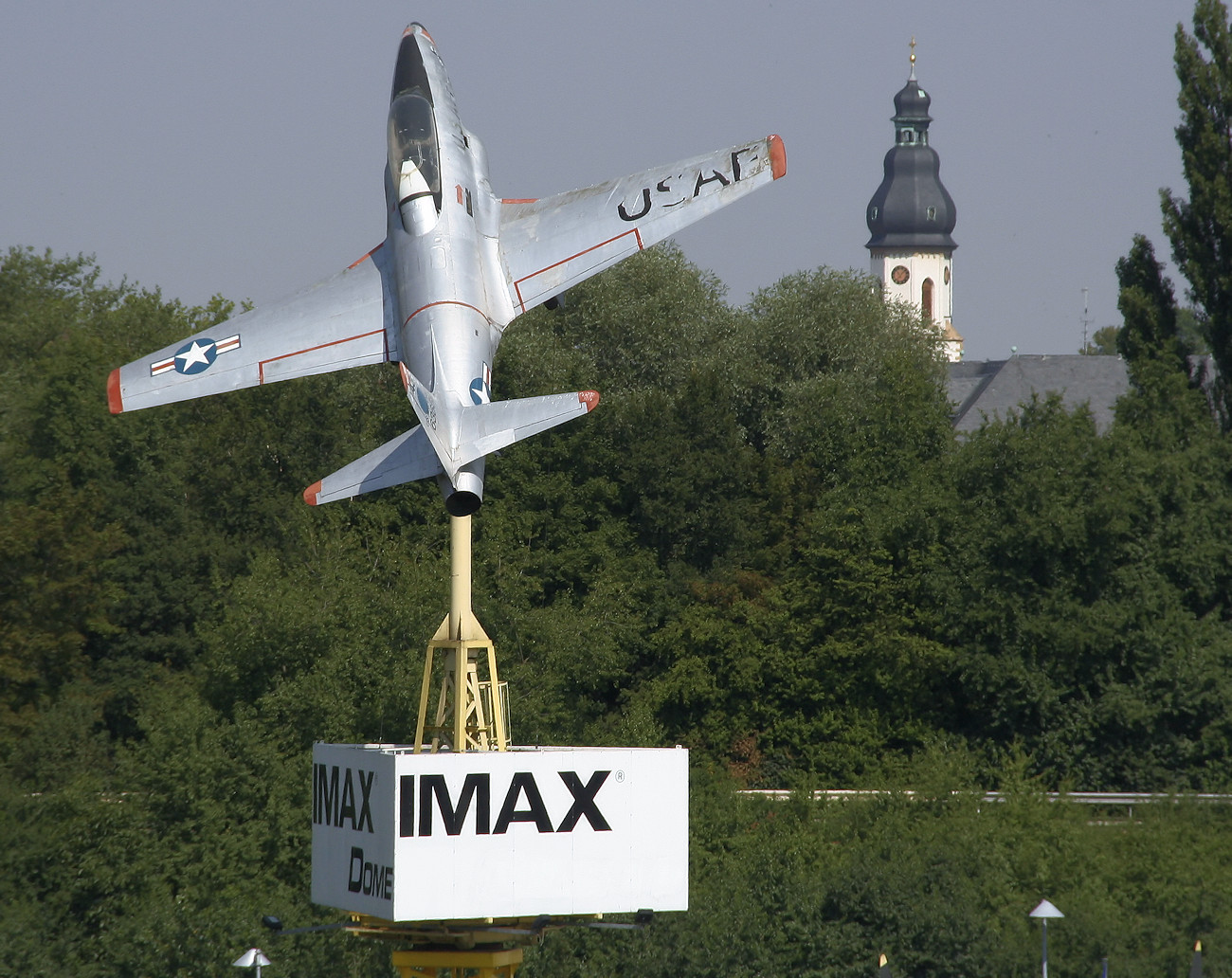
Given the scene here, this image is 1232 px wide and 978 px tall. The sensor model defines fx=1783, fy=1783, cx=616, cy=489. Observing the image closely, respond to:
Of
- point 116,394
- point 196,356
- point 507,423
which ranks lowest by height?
point 507,423

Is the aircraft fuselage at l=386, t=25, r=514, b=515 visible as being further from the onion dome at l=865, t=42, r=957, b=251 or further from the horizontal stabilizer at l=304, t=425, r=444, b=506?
the onion dome at l=865, t=42, r=957, b=251

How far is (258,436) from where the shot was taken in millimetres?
57562

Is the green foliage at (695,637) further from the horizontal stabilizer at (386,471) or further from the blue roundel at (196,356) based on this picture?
the horizontal stabilizer at (386,471)

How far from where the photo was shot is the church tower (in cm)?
15638

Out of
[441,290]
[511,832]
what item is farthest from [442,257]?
[511,832]

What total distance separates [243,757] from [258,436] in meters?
19.7

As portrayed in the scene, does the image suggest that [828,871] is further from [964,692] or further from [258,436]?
[258,436]

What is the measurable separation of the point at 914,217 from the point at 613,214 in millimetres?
136133

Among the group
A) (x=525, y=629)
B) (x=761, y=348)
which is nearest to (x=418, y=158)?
(x=525, y=629)

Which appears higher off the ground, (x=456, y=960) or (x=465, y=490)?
(x=465, y=490)

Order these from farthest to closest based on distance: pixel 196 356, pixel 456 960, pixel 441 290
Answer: pixel 196 356 < pixel 441 290 < pixel 456 960

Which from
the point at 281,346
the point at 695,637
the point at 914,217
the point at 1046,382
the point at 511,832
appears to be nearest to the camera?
the point at 511,832

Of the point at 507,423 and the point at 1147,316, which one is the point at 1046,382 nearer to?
the point at 1147,316

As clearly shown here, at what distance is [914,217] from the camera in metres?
158
